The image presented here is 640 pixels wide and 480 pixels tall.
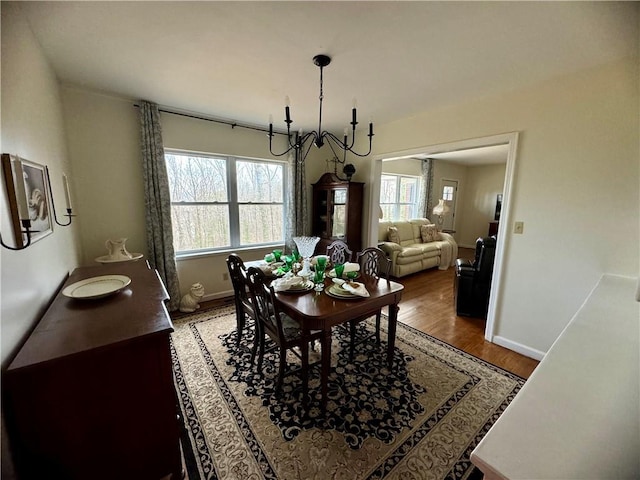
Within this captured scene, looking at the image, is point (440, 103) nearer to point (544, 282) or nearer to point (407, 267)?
point (544, 282)

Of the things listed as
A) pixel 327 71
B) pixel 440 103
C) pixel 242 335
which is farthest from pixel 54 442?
pixel 440 103

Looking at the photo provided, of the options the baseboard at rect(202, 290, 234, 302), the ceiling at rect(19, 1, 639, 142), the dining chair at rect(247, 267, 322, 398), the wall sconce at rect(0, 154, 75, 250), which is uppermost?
the ceiling at rect(19, 1, 639, 142)

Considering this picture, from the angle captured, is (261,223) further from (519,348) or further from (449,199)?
(449,199)

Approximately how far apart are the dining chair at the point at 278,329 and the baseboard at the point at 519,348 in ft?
6.62

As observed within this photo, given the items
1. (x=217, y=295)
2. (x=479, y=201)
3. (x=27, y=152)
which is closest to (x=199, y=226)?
(x=217, y=295)

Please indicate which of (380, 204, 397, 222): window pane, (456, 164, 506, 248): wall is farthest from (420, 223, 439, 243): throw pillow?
(456, 164, 506, 248): wall

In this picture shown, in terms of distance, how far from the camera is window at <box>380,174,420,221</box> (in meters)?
5.86

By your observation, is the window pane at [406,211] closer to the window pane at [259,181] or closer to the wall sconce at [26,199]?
the window pane at [259,181]

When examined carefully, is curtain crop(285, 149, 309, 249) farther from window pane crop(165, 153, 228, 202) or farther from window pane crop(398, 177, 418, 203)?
window pane crop(398, 177, 418, 203)

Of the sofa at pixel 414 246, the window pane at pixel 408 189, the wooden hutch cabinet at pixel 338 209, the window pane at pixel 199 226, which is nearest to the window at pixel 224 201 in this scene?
the window pane at pixel 199 226

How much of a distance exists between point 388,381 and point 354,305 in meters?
0.79

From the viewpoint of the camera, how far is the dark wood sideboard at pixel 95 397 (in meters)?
0.92

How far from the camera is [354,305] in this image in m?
1.76

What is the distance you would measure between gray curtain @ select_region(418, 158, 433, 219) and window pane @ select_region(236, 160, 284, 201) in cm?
391
